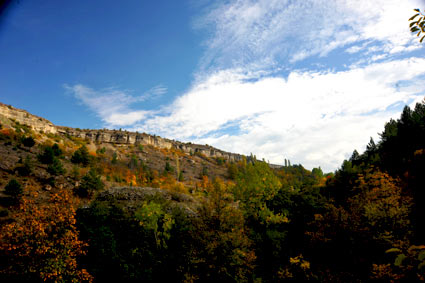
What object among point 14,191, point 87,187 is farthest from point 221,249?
point 87,187

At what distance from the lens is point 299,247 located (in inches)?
1019

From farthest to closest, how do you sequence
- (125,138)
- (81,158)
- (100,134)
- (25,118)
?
(125,138)
(100,134)
(25,118)
(81,158)

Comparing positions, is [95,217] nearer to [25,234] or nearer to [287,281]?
[25,234]

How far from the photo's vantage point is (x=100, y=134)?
147 m

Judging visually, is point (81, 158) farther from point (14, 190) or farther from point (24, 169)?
point (14, 190)

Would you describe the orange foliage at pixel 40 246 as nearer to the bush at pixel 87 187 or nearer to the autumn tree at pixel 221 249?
the autumn tree at pixel 221 249

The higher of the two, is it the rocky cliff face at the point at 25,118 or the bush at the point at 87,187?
the rocky cliff face at the point at 25,118

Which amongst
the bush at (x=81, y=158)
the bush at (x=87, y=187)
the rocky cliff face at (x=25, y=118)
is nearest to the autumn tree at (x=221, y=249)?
the bush at (x=87, y=187)

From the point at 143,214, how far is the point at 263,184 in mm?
13021

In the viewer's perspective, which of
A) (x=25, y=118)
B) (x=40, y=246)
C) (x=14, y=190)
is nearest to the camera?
(x=40, y=246)

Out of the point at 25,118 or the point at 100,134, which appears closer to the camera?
the point at 25,118

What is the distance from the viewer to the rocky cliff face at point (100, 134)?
94.3m

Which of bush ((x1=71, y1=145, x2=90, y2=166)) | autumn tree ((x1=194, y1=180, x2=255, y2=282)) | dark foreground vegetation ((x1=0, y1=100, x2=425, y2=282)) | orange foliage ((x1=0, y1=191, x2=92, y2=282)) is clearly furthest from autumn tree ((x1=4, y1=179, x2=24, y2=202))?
bush ((x1=71, y1=145, x2=90, y2=166))

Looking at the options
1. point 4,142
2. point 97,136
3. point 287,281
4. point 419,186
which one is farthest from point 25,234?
point 97,136
